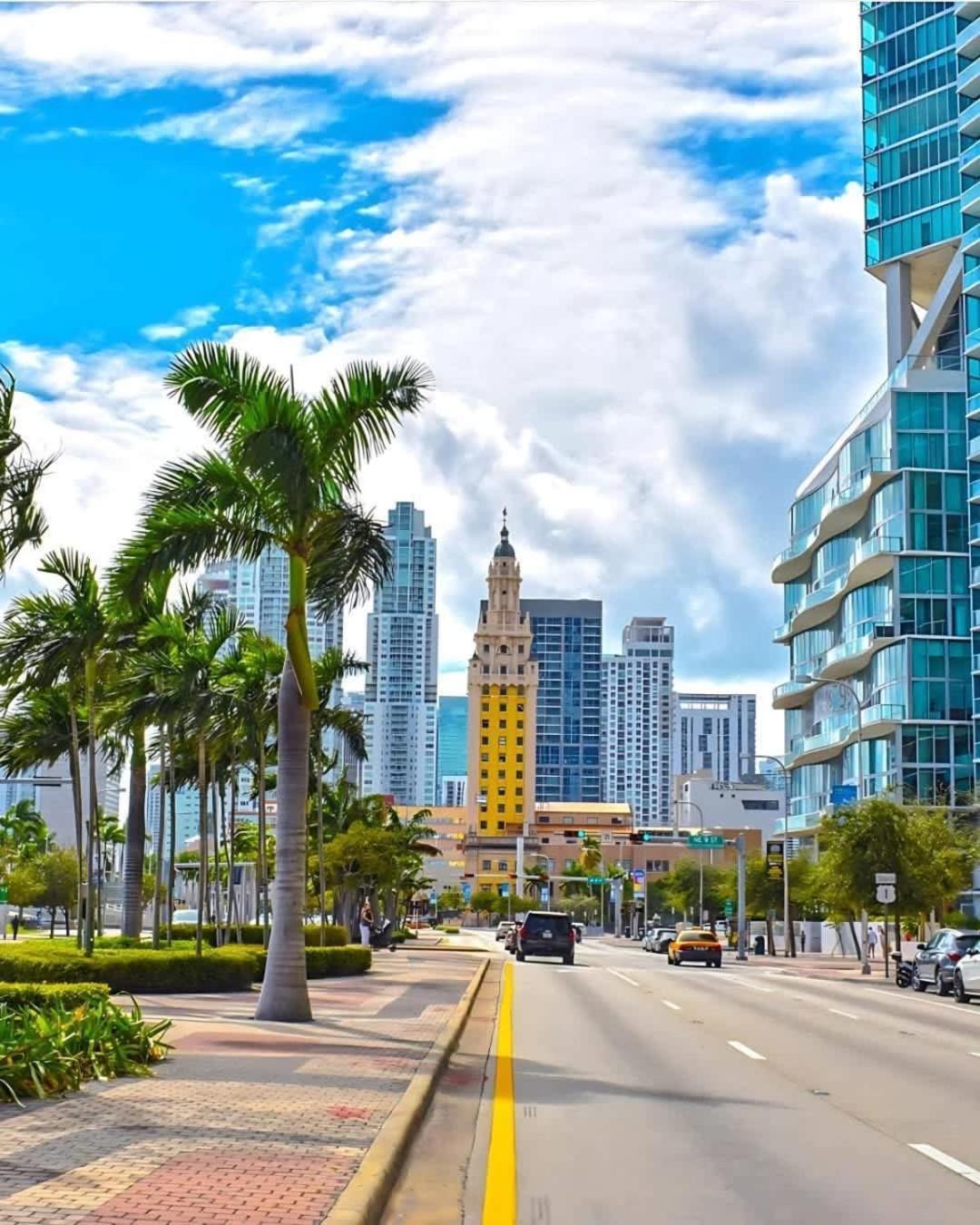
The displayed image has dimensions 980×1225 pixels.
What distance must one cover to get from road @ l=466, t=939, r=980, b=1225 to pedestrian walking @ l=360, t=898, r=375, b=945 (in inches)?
1270

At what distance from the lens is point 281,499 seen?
20719 millimetres

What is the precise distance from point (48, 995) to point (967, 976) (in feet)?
81.5

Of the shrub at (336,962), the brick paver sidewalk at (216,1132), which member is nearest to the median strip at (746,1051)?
the brick paver sidewalk at (216,1132)

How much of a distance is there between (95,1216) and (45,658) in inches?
878

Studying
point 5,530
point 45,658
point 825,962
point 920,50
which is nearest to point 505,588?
point 920,50

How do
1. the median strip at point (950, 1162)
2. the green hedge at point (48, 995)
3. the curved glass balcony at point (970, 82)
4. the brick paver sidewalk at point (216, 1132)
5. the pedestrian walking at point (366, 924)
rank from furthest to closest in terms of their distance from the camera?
the curved glass balcony at point (970, 82) < the pedestrian walking at point (366, 924) < the green hedge at point (48, 995) < the median strip at point (950, 1162) < the brick paver sidewalk at point (216, 1132)

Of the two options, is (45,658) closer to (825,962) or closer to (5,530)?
(5,530)

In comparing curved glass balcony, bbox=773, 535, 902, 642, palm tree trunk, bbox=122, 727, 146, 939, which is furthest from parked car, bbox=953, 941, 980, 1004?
curved glass balcony, bbox=773, 535, 902, 642

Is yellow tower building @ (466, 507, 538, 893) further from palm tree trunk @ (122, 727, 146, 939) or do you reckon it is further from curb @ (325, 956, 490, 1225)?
curb @ (325, 956, 490, 1225)

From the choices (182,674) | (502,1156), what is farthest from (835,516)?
(502,1156)

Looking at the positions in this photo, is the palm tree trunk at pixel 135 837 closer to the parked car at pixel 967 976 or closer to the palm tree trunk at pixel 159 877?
the palm tree trunk at pixel 159 877

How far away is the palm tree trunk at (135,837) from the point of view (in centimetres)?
3740

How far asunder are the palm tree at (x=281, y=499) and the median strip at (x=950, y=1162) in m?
10.9

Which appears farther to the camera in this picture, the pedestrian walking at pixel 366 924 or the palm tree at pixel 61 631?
the pedestrian walking at pixel 366 924
